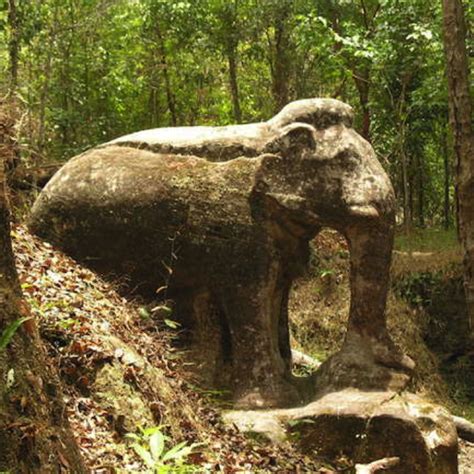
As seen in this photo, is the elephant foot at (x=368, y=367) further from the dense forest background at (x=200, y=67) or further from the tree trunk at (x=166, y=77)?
the tree trunk at (x=166, y=77)

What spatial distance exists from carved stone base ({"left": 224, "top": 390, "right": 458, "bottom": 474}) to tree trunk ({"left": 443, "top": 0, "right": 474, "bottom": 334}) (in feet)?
6.56

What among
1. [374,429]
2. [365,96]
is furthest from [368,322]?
[365,96]

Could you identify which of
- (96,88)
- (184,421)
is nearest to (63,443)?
(184,421)

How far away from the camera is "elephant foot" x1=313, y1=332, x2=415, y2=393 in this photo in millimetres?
6738

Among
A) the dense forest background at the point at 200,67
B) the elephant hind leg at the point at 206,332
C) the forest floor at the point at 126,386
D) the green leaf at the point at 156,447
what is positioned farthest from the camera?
the dense forest background at the point at 200,67

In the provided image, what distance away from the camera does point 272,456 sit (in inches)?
239

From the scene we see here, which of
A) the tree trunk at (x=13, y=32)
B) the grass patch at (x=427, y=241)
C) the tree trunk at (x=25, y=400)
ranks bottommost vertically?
the grass patch at (x=427, y=241)

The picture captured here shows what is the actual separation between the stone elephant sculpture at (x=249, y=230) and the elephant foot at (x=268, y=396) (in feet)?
0.04

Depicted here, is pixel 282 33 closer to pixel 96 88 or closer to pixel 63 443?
pixel 96 88

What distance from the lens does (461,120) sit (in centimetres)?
807

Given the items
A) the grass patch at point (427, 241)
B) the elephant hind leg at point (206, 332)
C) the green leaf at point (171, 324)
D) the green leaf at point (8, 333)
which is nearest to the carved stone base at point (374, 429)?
the elephant hind leg at point (206, 332)

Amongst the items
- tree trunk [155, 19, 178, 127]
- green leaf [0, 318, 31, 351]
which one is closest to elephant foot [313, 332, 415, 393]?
green leaf [0, 318, 31, 351]

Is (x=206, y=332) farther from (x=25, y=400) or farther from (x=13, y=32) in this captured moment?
(x=13, y=32)

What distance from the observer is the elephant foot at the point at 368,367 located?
6.74 metres
